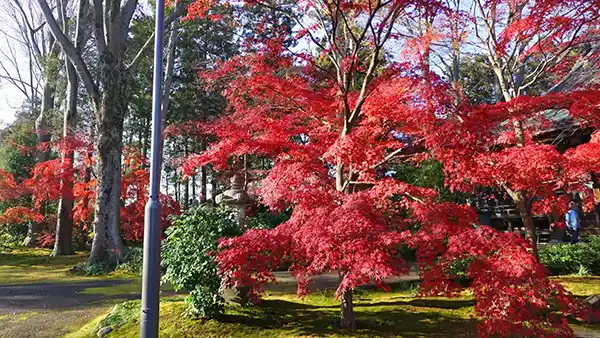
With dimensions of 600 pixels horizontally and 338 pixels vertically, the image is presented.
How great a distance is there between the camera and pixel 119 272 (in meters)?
10.9

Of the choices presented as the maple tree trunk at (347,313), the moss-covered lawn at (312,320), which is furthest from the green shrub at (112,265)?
the maple tree trunk at (347,313)

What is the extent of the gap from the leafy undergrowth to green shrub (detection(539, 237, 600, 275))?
10.6 metres

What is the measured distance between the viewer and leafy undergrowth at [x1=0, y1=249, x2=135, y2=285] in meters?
10.4

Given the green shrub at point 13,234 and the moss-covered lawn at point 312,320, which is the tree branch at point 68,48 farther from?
the green shrub at point 13,234

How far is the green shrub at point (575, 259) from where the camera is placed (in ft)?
29.8

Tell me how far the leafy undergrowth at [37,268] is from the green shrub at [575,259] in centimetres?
1063

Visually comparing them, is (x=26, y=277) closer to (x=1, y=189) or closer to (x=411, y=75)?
(x=1, y=189)

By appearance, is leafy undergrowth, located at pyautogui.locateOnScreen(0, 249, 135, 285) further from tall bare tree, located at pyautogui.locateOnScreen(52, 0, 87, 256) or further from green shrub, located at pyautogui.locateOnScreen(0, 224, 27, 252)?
green shrub, located at pyautogui.locateOnScreen(0, 224, 27, 252)

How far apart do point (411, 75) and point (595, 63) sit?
8.28 meters

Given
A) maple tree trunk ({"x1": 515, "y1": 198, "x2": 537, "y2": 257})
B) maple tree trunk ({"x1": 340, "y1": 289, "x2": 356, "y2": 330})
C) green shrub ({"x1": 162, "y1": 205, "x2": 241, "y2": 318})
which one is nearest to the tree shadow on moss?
maple tree trunk ({"x1": 340, "y1": 289, "x2": 356, "y2": 330})

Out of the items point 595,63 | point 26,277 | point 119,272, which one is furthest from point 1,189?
point 595,63

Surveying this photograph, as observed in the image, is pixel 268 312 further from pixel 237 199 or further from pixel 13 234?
pixel 13 234

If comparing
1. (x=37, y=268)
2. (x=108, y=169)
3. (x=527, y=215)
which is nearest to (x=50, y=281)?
(x=37, y=268)

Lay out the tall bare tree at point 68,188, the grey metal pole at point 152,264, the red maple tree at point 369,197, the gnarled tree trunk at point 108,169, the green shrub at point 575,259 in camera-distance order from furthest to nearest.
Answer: the tall bare tree at point 68,188 → the gnarled tree trunk at point 108,169 → the green shrub at point 575,259 → the red maple tree at point 369,197 → the grey metal pole at point 152,264
